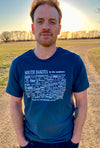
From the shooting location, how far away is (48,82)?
1341 millimetres

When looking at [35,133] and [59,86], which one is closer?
[59,86]

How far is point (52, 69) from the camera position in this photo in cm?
133

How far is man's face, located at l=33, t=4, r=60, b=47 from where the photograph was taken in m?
1.32

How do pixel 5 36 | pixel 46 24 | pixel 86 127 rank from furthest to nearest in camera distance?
pixel 5 36, pixel 86 127, pixel 46 24

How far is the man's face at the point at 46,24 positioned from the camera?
1317mm

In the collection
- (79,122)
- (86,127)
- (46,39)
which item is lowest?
(86,127)

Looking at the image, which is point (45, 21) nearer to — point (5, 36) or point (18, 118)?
point (18, 118)

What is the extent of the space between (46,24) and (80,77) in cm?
61

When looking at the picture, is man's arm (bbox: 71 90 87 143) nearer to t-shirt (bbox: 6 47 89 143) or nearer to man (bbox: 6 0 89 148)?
man (bbox: 6 0 89 148)

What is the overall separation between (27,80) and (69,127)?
0.67 meters

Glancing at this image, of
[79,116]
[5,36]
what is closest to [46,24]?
[79,116]

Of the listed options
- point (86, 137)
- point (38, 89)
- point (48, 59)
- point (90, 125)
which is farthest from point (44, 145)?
point (90, 125)

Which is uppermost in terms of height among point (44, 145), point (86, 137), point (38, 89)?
point (38, 89)

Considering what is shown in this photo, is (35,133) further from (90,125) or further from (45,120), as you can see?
(90,125)
